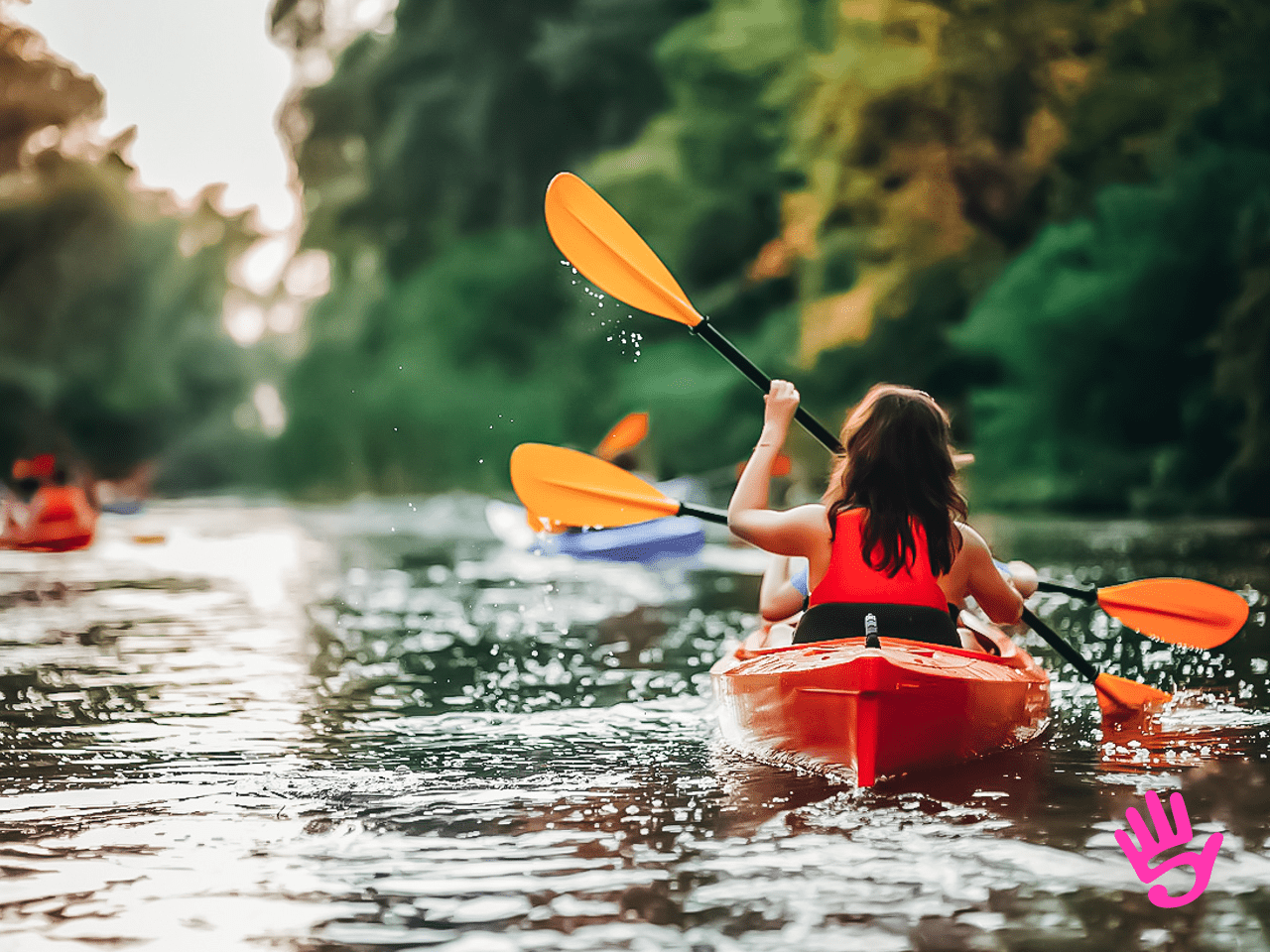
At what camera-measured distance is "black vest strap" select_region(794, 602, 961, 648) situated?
4547mm

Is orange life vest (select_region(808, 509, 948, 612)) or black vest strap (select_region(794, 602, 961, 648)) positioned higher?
orange life vest (select_region(808, 509, 948, 612))

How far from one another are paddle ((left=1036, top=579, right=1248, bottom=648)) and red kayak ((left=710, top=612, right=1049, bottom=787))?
3.92 feet

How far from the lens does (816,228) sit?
24.5 meters

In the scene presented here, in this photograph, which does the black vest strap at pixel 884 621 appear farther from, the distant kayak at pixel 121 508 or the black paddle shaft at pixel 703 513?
the distant kayak at pixel 121 508

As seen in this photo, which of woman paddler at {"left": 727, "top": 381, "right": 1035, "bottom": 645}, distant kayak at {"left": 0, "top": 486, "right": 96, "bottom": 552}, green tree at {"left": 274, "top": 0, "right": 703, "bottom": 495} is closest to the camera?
woman paddler at {"left": 727, "top": 381, "right": 1035, "bottom": 645}

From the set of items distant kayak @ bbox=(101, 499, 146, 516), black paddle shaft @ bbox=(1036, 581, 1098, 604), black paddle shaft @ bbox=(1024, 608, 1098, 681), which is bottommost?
black paddle shaft @ bbox=(1024, 608, 1098, 681)

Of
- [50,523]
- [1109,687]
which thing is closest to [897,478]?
[1109,687]

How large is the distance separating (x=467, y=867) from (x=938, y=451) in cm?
175

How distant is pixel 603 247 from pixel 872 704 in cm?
219

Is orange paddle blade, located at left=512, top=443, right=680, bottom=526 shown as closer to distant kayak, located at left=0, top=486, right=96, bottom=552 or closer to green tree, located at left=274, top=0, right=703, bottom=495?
distant kayak, located at left=0, top=486, right=96, bottom=552

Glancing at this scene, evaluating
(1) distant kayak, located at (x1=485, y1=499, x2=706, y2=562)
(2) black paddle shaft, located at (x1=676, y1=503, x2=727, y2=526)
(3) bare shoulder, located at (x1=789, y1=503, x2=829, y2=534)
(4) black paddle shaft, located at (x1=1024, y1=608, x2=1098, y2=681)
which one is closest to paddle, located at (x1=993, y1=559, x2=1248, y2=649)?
(4) black paddle shaft, located at (x1=1024, y1=608, x2=1098, y2=681)

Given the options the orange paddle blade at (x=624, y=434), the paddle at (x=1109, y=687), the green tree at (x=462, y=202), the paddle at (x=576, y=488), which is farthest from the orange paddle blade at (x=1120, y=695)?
the green tree at (x=462, y=202)

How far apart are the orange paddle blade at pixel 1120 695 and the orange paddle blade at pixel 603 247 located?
2144 millimetres

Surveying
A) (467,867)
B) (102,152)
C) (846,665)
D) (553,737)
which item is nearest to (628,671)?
(553,737)
